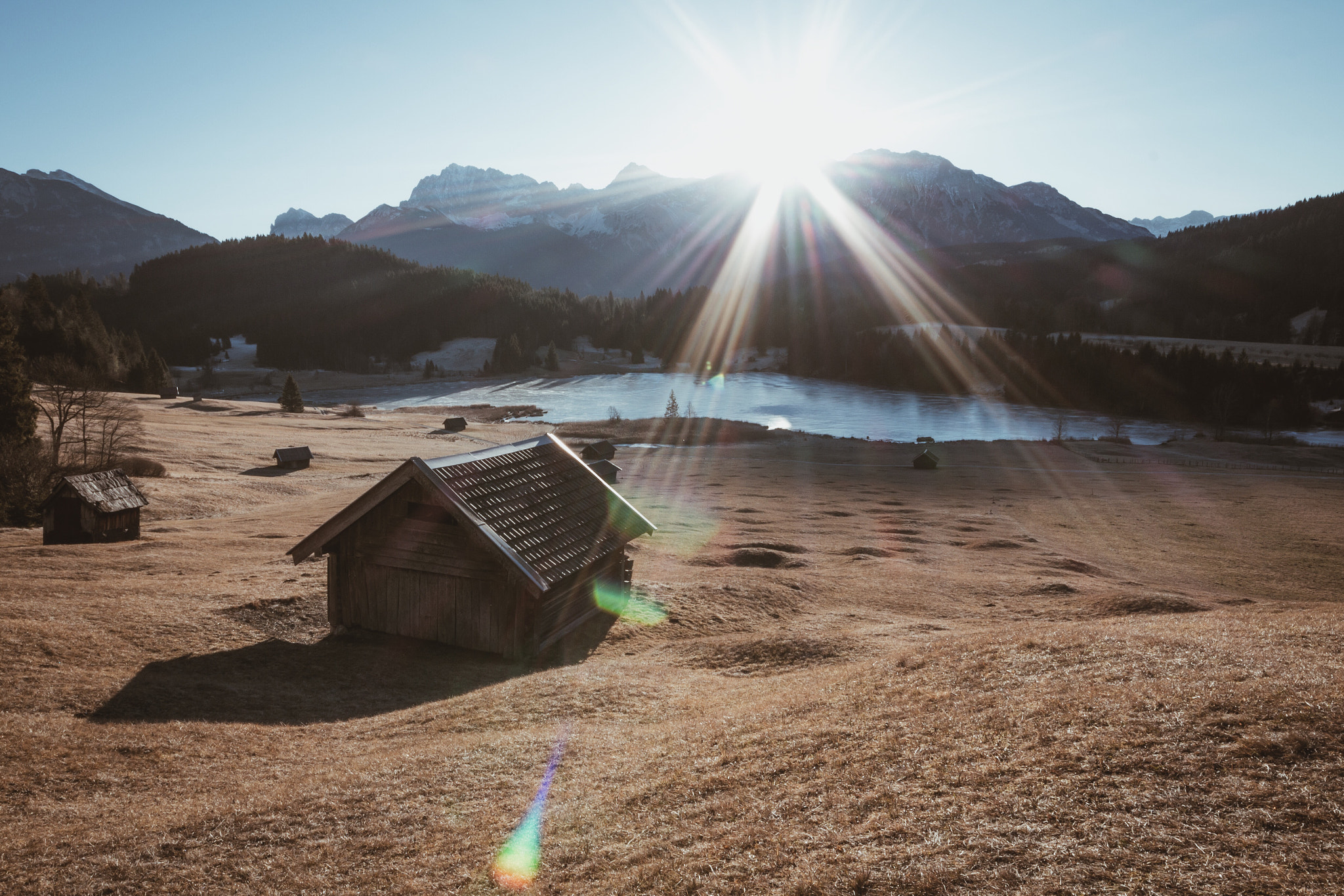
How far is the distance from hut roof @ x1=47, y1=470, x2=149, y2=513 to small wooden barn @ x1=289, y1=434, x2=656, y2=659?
13246 millimetres

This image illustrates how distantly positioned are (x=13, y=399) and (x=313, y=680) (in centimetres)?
2641

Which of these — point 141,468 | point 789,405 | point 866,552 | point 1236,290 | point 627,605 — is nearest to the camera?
point 627,605

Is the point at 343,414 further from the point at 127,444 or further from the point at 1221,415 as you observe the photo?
the point at 1221,415

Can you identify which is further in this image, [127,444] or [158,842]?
[127,444]

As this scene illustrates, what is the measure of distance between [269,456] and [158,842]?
46972mm

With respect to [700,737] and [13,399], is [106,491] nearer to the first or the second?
[13,399]

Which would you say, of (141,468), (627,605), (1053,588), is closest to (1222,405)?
(1053,588)

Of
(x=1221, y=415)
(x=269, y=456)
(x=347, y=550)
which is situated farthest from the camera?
(x=1221, y=415)

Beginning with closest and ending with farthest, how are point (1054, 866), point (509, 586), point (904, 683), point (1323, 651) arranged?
point (1054, 866)
point (1323, 651)
point (904, 683)
point (509, 586)

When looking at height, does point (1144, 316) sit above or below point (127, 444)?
above

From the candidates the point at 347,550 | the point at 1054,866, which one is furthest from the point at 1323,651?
the point at 347,550

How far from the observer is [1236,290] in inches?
6348

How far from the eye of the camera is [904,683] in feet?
32.2

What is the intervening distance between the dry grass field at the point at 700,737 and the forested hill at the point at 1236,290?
16547 centimetres
